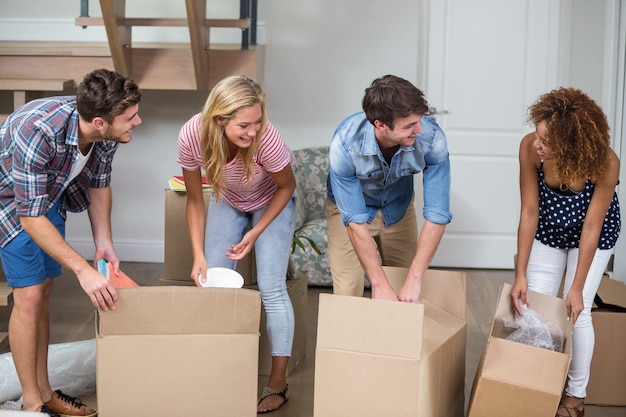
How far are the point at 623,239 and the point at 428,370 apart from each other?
2537mm

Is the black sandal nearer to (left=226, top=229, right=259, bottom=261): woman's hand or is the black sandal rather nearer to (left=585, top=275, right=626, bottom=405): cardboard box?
(left=226, top=229, right=259, bottom=261): woman's hand

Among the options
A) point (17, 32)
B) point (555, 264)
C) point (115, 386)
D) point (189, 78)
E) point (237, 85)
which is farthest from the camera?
point (17, 32)

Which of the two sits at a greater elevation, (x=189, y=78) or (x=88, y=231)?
(x=189, y=78)

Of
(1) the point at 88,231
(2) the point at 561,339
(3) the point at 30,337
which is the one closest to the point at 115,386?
(3) the point at 30,337

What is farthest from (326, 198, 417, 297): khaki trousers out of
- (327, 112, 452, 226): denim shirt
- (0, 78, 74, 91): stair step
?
(0, 78, 74, 91): stair step

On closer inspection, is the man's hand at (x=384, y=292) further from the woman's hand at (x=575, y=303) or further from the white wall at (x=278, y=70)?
the white wall at (x=278, y=70)

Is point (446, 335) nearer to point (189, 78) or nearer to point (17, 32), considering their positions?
point (189, 78)

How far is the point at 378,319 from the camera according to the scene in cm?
205

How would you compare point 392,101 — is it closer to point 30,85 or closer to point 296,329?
point 296,329

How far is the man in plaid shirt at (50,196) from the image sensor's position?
220 centimetres

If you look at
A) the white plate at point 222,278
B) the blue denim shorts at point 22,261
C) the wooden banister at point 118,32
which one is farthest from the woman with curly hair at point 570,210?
the wooden banister at point 118,32

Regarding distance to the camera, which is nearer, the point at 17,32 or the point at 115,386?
the point at 115,386

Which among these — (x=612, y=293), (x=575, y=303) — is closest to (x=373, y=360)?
(x=575, y=303)

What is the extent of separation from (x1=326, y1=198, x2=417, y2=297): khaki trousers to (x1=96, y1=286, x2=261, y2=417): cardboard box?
504 millimetres
